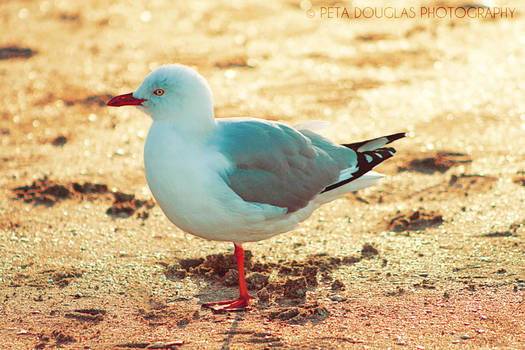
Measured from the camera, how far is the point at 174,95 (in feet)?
13.1

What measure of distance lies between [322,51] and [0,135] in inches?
177

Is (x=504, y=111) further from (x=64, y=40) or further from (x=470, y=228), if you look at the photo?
(x=64, y=40)

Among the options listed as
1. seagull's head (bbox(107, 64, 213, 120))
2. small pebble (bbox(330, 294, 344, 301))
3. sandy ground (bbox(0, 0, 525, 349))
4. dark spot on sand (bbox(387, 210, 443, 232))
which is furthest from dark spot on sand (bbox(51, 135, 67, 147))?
small pebble (bbox(330, 294, 344, 301))

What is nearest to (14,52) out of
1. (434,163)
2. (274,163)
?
(434,163)

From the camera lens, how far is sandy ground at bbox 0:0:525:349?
4.07 meters

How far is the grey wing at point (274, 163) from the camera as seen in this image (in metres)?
4.07

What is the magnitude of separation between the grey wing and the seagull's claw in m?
0.65

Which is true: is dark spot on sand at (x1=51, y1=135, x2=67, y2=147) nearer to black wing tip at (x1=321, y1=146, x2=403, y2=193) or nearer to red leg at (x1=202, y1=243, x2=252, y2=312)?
red leg at (x1=202, y1=243, x2=252, y2=312)

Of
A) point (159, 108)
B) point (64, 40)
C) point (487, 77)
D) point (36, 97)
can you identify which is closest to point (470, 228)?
point (159, 108)

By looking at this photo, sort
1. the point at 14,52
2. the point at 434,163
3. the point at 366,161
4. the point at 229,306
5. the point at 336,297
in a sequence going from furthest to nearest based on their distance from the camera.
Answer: the point at 14,52
the point at 434,163
the point at 366,161
the point at 336,297
the point at 229,306

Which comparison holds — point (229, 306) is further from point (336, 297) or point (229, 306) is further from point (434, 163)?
point (434, 163)

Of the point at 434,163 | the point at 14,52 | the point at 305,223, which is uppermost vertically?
the point at 14,52

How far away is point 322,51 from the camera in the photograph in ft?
31.3

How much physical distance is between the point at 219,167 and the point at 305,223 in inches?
66.3
